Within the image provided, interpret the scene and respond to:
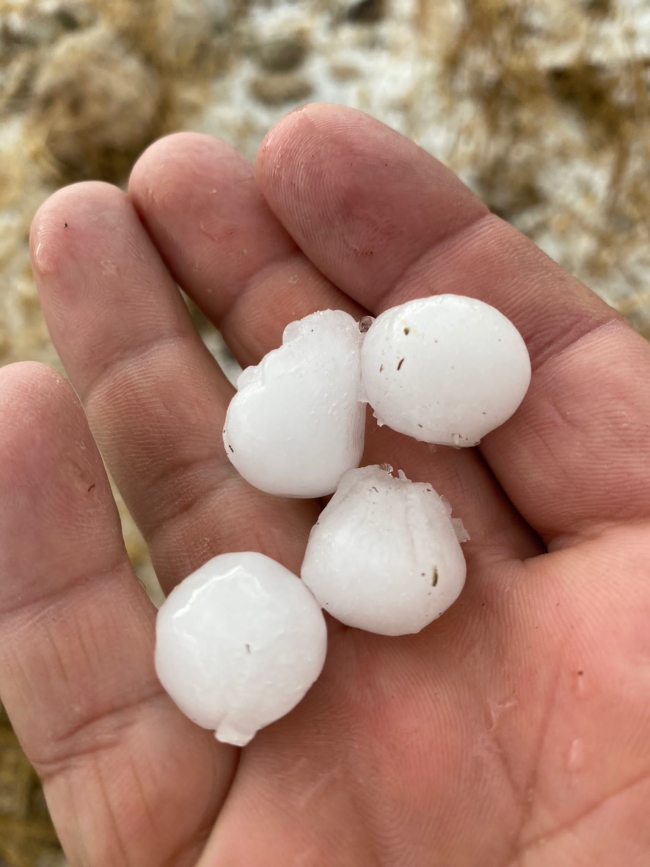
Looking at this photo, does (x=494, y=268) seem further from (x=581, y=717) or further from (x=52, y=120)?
(x=52, y=120)

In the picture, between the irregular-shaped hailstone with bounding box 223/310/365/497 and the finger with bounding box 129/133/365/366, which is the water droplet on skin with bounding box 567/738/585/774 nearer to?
the irregular-shaped hailstone with bounding box 223/310/365/497

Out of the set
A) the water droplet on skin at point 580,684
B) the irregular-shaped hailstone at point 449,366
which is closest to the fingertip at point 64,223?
the irregular-shaped hailstone at point 449,366

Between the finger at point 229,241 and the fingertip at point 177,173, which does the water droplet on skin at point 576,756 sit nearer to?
the finger at point 229,241

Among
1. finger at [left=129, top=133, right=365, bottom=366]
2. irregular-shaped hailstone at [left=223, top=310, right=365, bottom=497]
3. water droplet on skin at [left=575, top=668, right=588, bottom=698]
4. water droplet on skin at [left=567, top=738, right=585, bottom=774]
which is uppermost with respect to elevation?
finger at [left=129, top=133, right=365, bottom=366]

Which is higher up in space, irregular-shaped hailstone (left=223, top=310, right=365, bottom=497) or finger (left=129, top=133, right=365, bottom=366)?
finger (left=129, top=133, right=365, bottom=366)

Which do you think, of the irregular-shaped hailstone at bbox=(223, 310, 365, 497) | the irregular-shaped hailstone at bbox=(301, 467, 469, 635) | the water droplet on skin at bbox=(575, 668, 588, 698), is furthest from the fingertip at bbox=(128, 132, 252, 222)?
the water droplet on skin at bbox=(575, 668, 588, 698)

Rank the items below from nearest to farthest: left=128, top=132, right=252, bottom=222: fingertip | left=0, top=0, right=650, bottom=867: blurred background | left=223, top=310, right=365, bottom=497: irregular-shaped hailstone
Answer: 1. left=223, top=310, right=365, bottom=497: irregular-shaped hailstone
2. left=128, top=132, right=252, bottom=222: fingertip
3. left=0, top=0, right=650, bottom=867: blurred background

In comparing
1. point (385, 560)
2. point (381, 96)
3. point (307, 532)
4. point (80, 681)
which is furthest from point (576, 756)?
point (381, 96)
